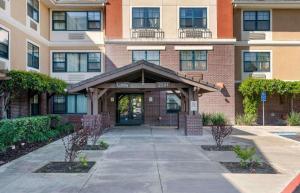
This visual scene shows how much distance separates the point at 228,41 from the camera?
92.1 ft

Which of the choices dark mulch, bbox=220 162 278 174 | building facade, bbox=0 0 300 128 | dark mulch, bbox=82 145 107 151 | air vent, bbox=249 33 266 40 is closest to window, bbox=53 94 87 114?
building facade, bbox=0 0 300 128

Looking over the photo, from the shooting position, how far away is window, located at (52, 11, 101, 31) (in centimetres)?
2920

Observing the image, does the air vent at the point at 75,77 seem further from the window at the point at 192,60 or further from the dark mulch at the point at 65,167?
the dark mulch at the point at 65,167

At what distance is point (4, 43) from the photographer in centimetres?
2030

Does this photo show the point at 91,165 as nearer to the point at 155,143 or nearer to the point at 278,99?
the point at 155,143

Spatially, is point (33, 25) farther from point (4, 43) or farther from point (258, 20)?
point (258, 20)

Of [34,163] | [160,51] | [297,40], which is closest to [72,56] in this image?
[160,51]

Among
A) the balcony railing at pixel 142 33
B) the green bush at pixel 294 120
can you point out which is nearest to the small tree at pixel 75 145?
the balcony railing at pixel 142 33

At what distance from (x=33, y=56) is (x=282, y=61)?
17695 mm

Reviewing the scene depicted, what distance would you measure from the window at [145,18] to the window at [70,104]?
22.0 feet

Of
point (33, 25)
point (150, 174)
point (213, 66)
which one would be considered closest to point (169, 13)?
point (213, 66)

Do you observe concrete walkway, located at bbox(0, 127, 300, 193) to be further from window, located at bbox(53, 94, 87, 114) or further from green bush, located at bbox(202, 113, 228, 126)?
window, located at bbox(53, 94, 87, 114)

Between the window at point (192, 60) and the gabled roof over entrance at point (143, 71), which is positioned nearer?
the gabled roof over entrance at point (143, 71)

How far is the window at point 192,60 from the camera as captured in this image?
2836 centimetres
